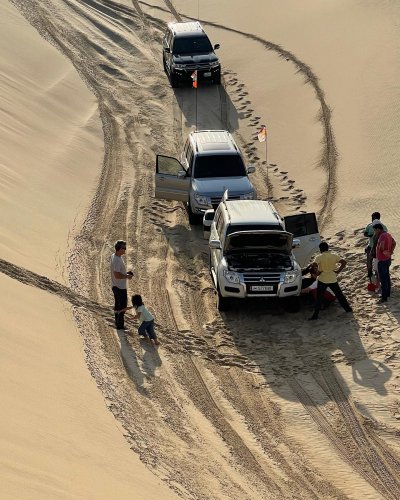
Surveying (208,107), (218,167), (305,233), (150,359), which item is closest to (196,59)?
(208,107)

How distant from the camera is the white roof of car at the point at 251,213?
17.1m

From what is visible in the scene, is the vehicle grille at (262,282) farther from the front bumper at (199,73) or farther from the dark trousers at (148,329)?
the front bumper at (199,73)

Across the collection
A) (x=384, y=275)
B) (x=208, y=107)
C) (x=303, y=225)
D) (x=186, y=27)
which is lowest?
(x=384, y=275)

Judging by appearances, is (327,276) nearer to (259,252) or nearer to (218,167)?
(259,252)

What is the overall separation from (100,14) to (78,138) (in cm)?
1440

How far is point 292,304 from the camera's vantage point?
16547 millimetres

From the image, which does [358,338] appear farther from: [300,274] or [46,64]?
[46,64]

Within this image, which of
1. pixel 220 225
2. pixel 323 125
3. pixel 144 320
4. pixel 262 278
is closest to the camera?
pixel 144 320

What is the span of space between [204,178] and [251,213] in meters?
4.06

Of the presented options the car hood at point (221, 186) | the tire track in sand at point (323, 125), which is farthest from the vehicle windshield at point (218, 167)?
the tire track in sand at point (323, 125)

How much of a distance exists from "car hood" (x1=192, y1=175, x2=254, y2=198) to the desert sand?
3.54 feet

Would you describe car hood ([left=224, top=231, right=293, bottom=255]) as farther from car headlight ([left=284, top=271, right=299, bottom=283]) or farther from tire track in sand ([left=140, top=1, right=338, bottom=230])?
tire track in sand ([left=140, top=1, right=338, bottom=230])

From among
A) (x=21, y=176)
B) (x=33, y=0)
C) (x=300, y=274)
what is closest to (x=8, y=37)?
(x=33, y=0)

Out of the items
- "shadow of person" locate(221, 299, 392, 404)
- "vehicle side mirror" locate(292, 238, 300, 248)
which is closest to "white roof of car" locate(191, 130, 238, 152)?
"vehicle side mirror" locate(292, 238, 300, 248)
